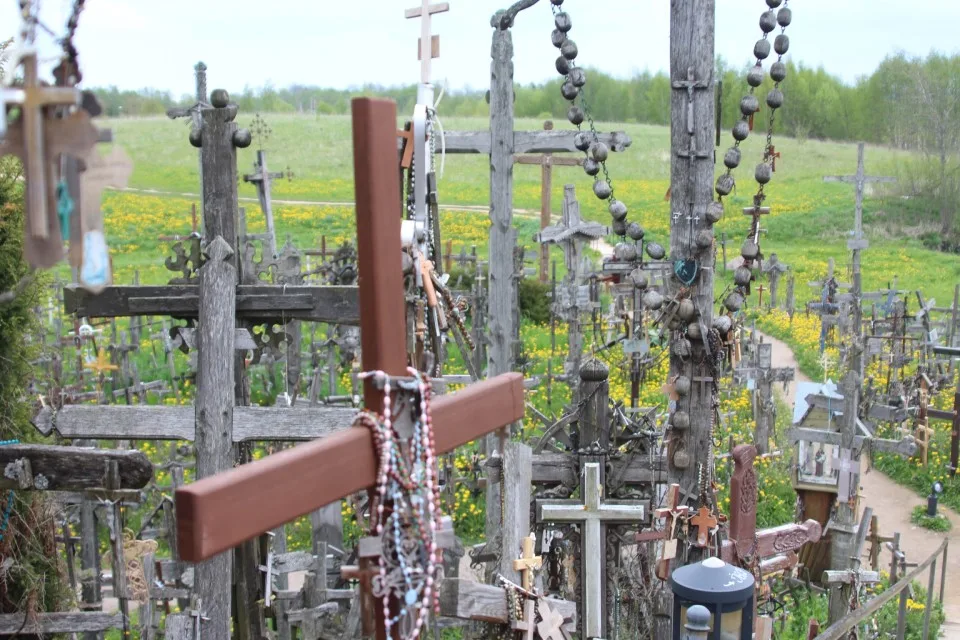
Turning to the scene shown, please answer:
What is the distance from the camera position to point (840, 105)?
141 ft

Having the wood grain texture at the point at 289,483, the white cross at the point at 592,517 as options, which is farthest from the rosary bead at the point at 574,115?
the wood grain texture at the point at 289,483

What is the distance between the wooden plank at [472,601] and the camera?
4.45 metres

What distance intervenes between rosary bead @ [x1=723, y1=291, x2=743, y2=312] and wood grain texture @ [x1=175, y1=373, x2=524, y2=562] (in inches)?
146

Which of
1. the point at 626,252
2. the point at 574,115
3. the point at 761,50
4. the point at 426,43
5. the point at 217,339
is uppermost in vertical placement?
the point at 761,50

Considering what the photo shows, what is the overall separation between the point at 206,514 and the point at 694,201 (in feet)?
15.4

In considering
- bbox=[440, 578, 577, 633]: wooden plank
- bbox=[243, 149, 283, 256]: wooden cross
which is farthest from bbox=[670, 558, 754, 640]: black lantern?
bbox=[243, 149, 283, 256]: wooden cross

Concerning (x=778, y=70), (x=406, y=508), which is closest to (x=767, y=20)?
(x=778, y=70)

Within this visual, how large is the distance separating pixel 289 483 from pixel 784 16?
536 cm

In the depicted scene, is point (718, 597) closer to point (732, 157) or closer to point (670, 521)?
point (670, 521)

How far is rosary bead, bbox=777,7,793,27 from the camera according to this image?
684 centimetres

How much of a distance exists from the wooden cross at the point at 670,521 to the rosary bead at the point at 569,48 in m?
2.79

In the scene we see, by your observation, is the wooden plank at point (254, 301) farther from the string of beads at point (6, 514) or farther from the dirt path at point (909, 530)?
the dirt path at point (909, 530)

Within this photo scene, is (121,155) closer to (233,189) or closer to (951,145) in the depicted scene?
(233,189)

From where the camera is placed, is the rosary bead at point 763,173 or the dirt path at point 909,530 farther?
the dirt path at point 909,530
